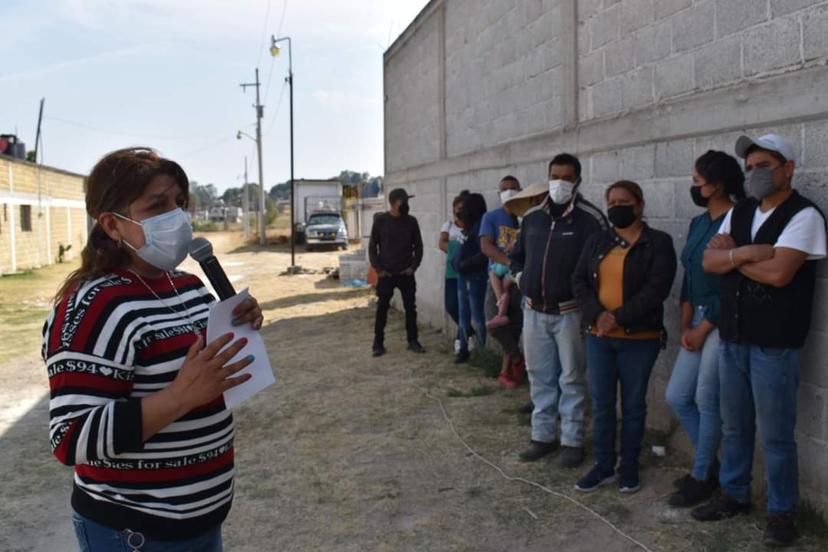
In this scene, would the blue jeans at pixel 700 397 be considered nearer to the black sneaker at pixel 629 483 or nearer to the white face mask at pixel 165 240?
the black sneaker at pixel 629 483

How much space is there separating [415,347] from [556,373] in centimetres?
386

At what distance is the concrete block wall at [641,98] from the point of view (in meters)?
3.71

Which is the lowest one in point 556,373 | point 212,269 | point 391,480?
point 391,480

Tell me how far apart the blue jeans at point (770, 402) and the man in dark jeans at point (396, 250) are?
5103mm

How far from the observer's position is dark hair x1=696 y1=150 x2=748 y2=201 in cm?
393

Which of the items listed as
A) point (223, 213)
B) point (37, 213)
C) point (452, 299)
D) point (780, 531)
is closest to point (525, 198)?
point (452, 299)

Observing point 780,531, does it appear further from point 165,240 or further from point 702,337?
point 165,240

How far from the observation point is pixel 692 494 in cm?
406

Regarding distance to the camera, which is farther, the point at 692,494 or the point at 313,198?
the point at 313,198

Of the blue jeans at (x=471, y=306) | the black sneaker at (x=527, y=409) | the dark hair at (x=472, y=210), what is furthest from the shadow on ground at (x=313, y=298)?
the black sneaker at (x=527, y=409)

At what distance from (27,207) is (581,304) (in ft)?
82.2

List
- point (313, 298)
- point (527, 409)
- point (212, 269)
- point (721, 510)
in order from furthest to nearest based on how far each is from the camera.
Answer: point (313, 298)
point (527, 409)
point (721, 510)
point (212, 269)

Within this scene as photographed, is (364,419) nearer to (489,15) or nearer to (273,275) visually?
(489,15)

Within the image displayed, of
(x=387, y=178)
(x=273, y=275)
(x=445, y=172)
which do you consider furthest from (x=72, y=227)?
(x=445, y=172)
